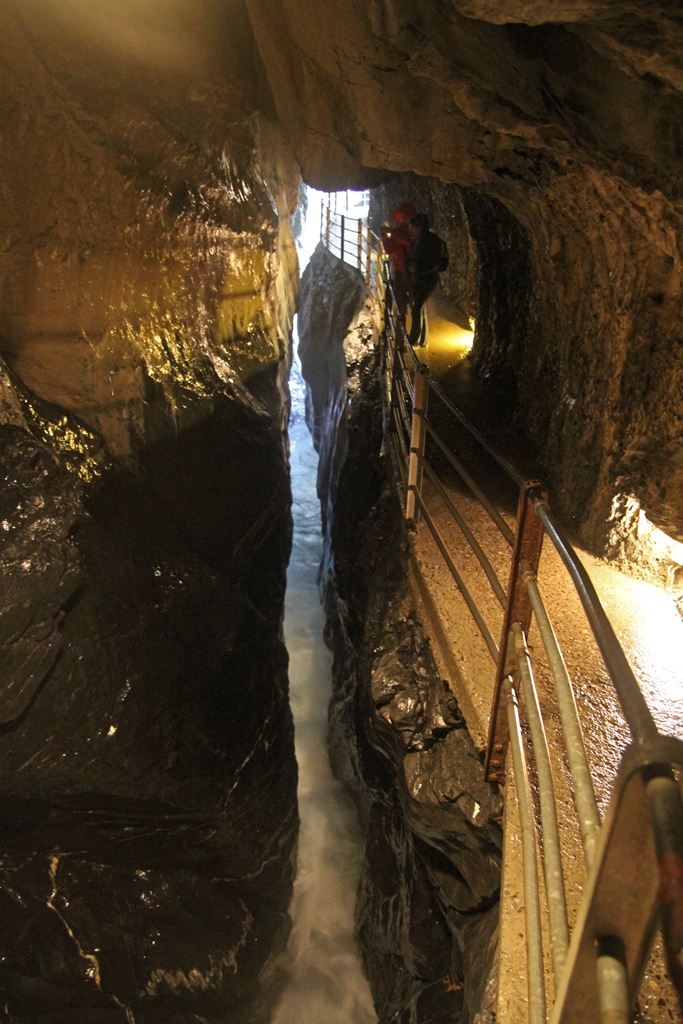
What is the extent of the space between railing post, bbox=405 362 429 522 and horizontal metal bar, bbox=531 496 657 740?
6.90 feet

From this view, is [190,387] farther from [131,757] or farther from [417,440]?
[131,757]

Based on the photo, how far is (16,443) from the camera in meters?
3.63

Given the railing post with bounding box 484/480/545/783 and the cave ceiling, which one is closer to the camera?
the railing post with bounding box 484/480/545/783

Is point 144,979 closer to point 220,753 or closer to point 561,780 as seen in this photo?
point 220,753

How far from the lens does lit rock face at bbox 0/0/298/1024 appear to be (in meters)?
3.46

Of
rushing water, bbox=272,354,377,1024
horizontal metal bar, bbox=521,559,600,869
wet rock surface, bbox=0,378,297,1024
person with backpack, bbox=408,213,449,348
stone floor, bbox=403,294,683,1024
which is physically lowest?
rushing water, bbox=272,354,377,1024

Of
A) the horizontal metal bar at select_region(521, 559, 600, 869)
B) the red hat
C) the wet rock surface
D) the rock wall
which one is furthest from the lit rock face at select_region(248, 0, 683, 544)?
the wet rock surface

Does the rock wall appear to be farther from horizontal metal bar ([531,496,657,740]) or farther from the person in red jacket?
horizontal metal bar ([531,496,657,740])

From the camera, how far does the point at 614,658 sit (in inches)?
40.9

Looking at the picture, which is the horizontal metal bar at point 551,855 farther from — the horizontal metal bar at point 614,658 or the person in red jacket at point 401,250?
the person in red jacket at point 401,250

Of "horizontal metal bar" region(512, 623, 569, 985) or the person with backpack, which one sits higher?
the person with backpack

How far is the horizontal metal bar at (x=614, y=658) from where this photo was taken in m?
0.87

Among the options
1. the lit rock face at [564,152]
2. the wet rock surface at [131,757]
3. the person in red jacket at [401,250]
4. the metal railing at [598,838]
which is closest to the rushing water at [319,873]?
the wet rock surface at [131,757]

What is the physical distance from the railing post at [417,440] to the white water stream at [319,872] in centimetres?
338
